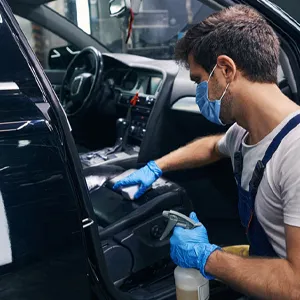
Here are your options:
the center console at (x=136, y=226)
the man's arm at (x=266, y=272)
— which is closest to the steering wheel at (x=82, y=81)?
the center console at (x=136, y=226)

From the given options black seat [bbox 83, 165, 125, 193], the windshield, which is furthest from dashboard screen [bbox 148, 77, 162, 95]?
black seat [bbox 83, 165, 125, 193]

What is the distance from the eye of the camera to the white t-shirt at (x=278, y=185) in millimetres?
1303

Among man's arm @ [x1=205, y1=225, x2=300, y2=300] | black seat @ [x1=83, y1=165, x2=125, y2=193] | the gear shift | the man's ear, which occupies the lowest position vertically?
the gear shift

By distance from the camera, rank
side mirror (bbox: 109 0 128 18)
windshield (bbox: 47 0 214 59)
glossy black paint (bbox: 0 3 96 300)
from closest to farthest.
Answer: glossy black paint (bbox: 0 3 96 300), side mirror (bbox: 109 0 128 18), windshield (bbox: 47 0 214 59)

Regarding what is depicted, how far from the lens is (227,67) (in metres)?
1.50

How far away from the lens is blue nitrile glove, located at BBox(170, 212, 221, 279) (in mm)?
1468

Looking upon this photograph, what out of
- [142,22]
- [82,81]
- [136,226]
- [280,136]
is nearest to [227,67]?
[280,136]

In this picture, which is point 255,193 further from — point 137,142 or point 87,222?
point 137,142

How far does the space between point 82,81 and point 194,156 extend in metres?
1.44

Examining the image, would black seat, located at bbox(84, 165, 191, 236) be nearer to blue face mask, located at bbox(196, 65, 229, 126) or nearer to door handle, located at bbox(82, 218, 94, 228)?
blue face mask, located at bbox(196, 65, 229, 126)

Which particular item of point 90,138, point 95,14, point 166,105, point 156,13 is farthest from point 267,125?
point 156,13

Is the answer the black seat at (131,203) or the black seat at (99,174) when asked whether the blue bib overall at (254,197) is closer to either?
the black seat at (131,203)

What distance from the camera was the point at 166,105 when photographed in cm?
279

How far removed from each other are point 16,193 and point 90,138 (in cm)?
248
